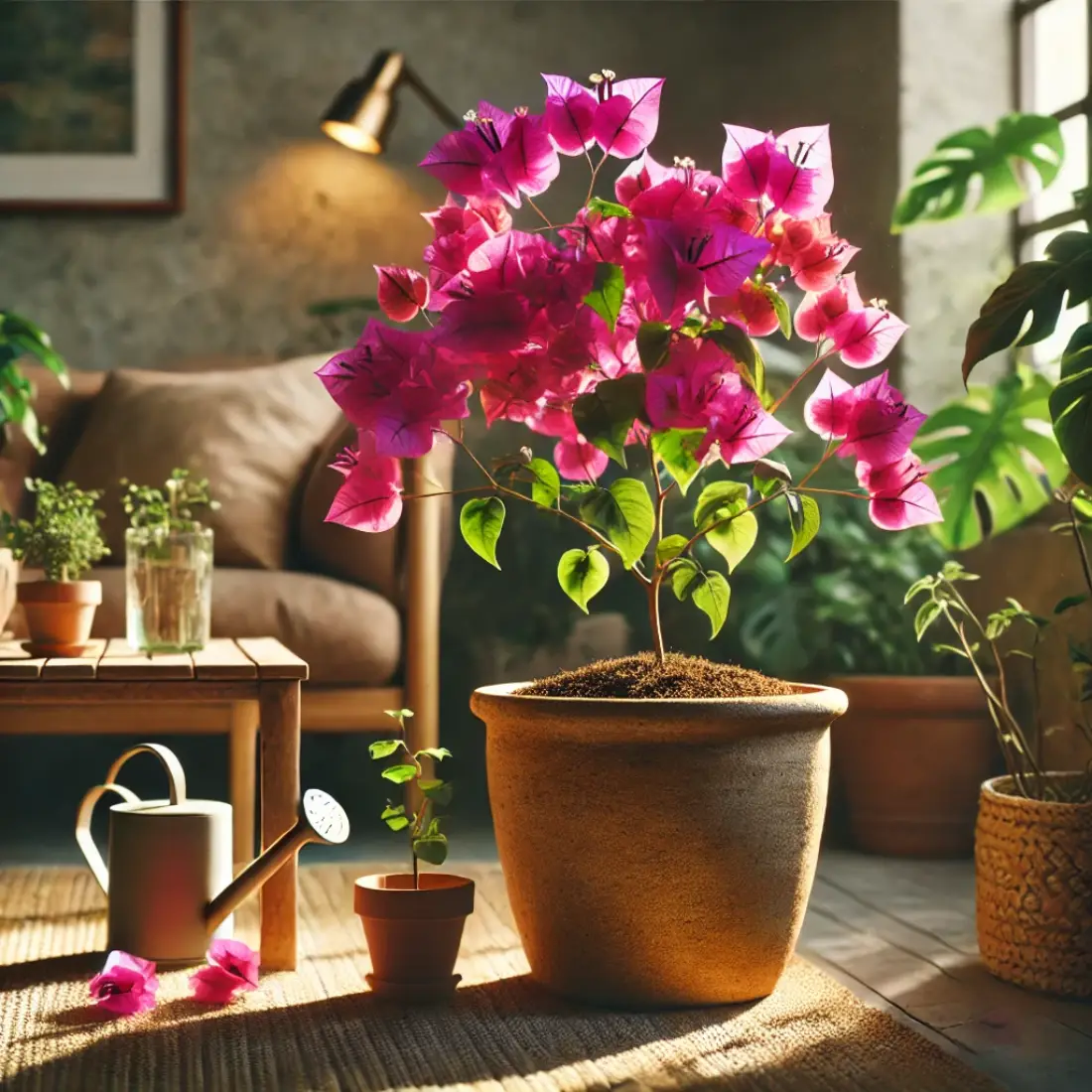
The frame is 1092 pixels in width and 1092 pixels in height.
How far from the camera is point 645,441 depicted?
1.54 m

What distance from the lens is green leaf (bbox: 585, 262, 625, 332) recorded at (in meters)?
1.36

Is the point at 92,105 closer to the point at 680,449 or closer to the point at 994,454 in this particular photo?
the point at 994,454

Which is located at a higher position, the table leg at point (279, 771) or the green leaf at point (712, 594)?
the green leaf at point (712, 594)

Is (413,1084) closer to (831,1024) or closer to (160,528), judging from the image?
(831,1024)

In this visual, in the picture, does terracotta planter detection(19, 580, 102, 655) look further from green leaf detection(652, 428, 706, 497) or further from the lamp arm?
the lamp arm

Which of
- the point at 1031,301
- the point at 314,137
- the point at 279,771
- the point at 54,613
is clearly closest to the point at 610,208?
the point at 1031,301

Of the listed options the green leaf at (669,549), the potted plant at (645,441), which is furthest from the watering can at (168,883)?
the green leaf at (669,549)

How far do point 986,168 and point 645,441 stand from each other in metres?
1.51

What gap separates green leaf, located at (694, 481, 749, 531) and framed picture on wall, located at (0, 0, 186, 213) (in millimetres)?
2310

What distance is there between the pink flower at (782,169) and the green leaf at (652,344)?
0.16m

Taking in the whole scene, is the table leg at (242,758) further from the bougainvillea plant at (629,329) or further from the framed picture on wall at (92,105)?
the framed picture on wall at (92,105)

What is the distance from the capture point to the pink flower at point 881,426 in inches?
55.4

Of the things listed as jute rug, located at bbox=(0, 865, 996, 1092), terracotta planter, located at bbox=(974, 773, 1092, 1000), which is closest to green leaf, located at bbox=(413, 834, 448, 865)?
jute rug, located at bbox=(0, 865, 996, 1092)

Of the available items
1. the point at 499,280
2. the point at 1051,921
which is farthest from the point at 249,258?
the point at 1051,921
